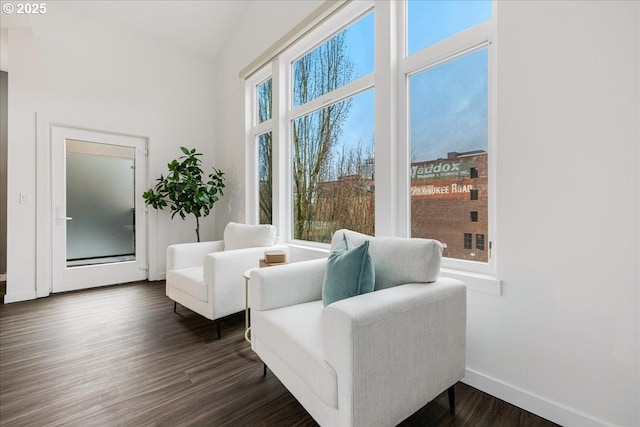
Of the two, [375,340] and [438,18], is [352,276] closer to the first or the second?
[375,340]

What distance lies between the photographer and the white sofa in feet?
3.51

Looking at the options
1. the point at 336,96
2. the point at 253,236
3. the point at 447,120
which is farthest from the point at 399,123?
the point at 253,236

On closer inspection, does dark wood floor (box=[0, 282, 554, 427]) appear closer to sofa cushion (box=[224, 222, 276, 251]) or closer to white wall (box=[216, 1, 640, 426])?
white wall (box=[216, 1, 640, 426])

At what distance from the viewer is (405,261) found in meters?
1.47

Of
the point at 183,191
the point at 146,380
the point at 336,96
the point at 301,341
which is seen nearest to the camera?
the point at 301,341

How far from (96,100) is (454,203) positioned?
435 centimetres

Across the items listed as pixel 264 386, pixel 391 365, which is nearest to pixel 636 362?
pixel 391 365

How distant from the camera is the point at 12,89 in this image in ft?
10.6

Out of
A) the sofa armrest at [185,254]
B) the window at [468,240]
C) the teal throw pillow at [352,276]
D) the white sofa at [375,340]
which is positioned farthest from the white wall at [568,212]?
the sofa armrest at [185,254]

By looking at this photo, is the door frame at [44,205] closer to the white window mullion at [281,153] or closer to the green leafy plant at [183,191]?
the green leafy plant at [183,191]

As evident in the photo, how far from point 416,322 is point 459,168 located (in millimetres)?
1086

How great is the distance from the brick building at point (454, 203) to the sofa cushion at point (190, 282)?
170 cm

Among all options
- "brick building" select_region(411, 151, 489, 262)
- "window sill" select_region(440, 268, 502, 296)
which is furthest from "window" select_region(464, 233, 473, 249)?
"window sill" select_region(440, 268, 502, 296)

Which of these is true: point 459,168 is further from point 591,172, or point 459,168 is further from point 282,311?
point 282,311
